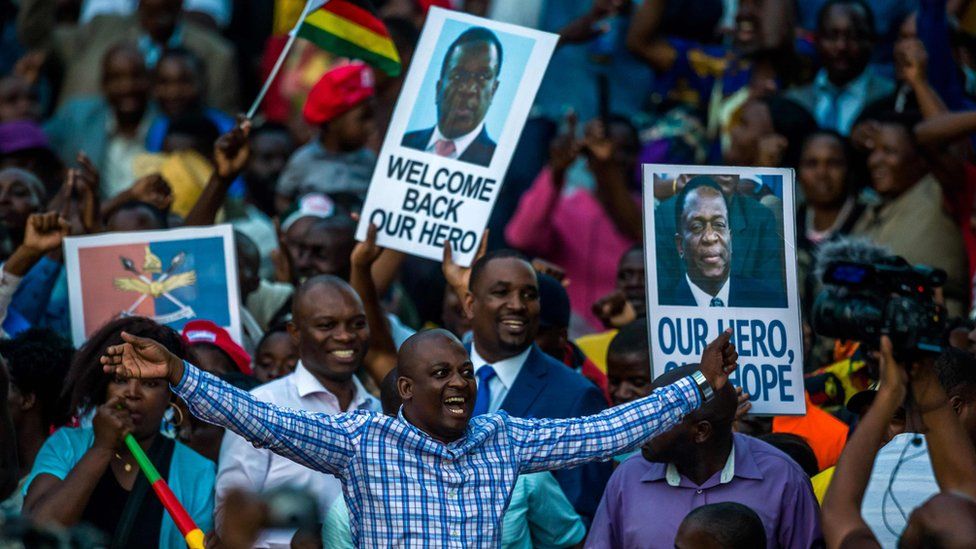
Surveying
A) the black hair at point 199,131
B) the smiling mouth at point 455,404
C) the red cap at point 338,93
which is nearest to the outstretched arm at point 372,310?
the smiling mouth at point 455,404

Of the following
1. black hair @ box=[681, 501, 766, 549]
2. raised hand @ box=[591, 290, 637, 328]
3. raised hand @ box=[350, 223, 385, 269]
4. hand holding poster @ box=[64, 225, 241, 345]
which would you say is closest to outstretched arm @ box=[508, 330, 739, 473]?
black hair @ box=[681, 501, 766, 549]

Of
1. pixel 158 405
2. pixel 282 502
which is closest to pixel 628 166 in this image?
pixel 158 405

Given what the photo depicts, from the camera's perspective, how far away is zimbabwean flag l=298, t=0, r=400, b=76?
31.7 feet

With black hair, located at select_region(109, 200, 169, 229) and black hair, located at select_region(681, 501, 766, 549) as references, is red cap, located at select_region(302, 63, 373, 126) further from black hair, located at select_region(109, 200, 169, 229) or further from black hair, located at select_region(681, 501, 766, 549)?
black hair, located at select_region(681, 501, 766, 549)

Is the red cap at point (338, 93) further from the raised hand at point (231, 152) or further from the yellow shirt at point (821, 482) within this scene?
the yellow shirt at point (821, 482)

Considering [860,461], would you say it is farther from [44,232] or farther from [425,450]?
[44,232]

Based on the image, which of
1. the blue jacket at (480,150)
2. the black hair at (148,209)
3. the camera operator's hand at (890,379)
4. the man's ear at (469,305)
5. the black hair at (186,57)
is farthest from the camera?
the black hair at (186,57)

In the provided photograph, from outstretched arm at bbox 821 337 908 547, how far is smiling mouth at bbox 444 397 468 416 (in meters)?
1.43

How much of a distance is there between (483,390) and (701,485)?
155 centimetres

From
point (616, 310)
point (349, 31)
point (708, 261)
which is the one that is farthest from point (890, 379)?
point (349, 31)

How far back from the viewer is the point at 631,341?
8.18 m

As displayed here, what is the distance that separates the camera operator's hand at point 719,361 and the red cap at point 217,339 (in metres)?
2.86

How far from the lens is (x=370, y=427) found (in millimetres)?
6449

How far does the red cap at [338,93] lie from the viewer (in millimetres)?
11523
